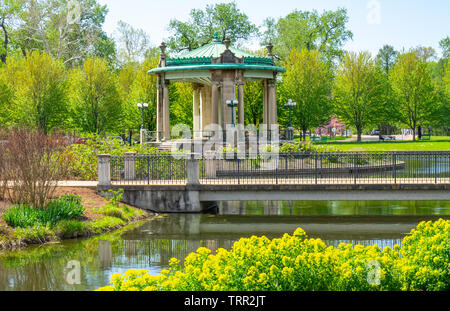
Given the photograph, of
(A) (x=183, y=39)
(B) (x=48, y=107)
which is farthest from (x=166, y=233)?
(A) (x=183, y=39)

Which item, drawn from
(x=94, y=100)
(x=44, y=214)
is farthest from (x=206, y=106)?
(x=44, y=214)

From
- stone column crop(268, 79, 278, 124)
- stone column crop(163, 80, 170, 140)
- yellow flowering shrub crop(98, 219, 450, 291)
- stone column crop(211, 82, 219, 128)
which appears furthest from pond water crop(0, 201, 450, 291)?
stone column crop(163, 80, 170, 140)

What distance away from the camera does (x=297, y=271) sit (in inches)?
354

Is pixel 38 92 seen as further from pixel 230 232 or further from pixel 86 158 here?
pixel 230 232

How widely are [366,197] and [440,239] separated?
37.5ft

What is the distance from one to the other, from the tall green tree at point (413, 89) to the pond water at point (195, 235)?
41.3 metres

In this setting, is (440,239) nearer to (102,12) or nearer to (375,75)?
(375,75)

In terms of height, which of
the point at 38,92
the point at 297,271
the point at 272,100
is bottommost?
the point at 297,271

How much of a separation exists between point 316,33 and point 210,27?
13235 mm

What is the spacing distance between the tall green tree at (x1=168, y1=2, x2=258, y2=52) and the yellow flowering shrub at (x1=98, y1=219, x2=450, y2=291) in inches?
2423

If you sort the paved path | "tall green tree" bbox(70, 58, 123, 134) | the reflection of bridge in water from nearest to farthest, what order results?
the reflection of bridge in water → the paved path → "tall green tree" bbox(70, 58, 123, 134)

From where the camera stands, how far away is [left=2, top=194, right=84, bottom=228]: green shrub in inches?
703

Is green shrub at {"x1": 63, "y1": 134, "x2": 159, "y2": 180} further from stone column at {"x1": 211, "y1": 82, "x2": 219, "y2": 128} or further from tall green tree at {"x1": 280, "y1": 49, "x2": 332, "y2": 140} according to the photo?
tall green tree at {"x1": 280, "y1": 49, "x2": 332, "y2": 140}

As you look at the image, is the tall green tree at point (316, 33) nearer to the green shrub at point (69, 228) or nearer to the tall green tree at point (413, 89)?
the tall green tree at point (413, 89)
